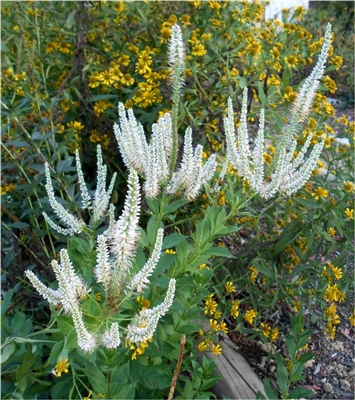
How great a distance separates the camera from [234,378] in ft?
6.85

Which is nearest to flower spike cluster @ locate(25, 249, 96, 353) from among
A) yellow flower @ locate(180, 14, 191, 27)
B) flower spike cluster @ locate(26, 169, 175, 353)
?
flower spike cluster @ locate(26, 169, 175, 353)

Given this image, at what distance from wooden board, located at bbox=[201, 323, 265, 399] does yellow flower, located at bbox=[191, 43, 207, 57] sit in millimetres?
1314

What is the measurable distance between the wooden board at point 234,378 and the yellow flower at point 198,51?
4.31ft

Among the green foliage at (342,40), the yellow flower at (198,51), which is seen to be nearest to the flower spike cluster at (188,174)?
the yellow flower at (198,51)

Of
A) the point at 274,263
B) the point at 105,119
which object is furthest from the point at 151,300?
the point at 105,119

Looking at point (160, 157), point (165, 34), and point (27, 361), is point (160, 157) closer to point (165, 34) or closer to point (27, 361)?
point (27, 361)

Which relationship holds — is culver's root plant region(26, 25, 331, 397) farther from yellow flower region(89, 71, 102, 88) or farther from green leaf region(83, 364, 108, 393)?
yellow flower region(89, 71, 102, 88)

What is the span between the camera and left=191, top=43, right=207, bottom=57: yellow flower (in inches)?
97.3

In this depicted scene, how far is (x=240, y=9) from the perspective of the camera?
286 cm

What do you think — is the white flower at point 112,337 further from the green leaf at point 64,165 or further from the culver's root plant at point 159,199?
the green leaf at point 64,165

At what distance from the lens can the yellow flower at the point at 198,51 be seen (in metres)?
2.47

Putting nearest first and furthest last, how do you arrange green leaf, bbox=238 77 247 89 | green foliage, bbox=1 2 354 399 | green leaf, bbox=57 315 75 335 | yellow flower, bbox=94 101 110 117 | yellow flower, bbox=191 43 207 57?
1. green leaf, bbox=57 315 75 335
2. green foliage, bbox=1 2 354 399
3. green leaf, bbox=238 77 247 89
4. yellow flower, bbox=191 43 207 57
5. yellow flower, bbox=94 101 110 117

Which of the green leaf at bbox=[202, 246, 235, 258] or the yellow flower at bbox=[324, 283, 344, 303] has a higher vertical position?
the green leaf at bbox=[202, 246, 235, 258]

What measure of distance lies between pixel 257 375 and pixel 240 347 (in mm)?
159
